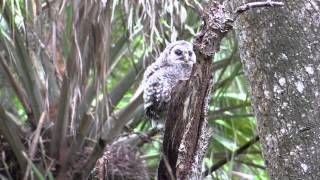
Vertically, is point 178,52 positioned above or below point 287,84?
above

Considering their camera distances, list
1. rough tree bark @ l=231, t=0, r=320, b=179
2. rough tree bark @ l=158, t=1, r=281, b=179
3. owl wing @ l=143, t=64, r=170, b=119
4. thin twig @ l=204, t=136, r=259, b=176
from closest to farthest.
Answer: rough tree bark @ l=158, t=1, r=281, b=179 → rough tree bark @ l=231, t=0, r=320, b=179 → owl wing @ l=143, t=64, r=170, b=119 → thin twig @ l=204, t=136, r=259, b=176

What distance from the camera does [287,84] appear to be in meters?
2.13

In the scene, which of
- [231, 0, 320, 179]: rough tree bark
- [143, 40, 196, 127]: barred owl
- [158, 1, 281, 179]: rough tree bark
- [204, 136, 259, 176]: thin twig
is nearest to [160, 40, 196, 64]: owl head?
[143, 40, 196, 127]: barred owl

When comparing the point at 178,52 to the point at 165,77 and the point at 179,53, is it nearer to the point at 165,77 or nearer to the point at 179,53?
the point at 179,53

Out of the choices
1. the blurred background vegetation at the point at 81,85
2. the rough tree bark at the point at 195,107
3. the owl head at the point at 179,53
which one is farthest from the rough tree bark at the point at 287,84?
the blurred background vegetation at the point at 81,85

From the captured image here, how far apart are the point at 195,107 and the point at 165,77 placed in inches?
43.4

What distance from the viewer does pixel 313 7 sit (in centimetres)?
218

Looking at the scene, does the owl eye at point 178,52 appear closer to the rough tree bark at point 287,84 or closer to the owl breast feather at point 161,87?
the owl breast feather at point 161,87

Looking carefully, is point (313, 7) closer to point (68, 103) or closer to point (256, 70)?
point (256, 70)

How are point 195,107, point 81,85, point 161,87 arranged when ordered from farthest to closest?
point 81,85 < point 161,87 < point 195,107

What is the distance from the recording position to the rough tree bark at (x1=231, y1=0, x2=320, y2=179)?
6.83 feet

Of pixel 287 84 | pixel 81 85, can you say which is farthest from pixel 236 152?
pixel 287 84

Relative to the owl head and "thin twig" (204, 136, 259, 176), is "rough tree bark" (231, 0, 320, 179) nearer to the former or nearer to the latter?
the owl head

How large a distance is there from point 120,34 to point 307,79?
89.3 inches
